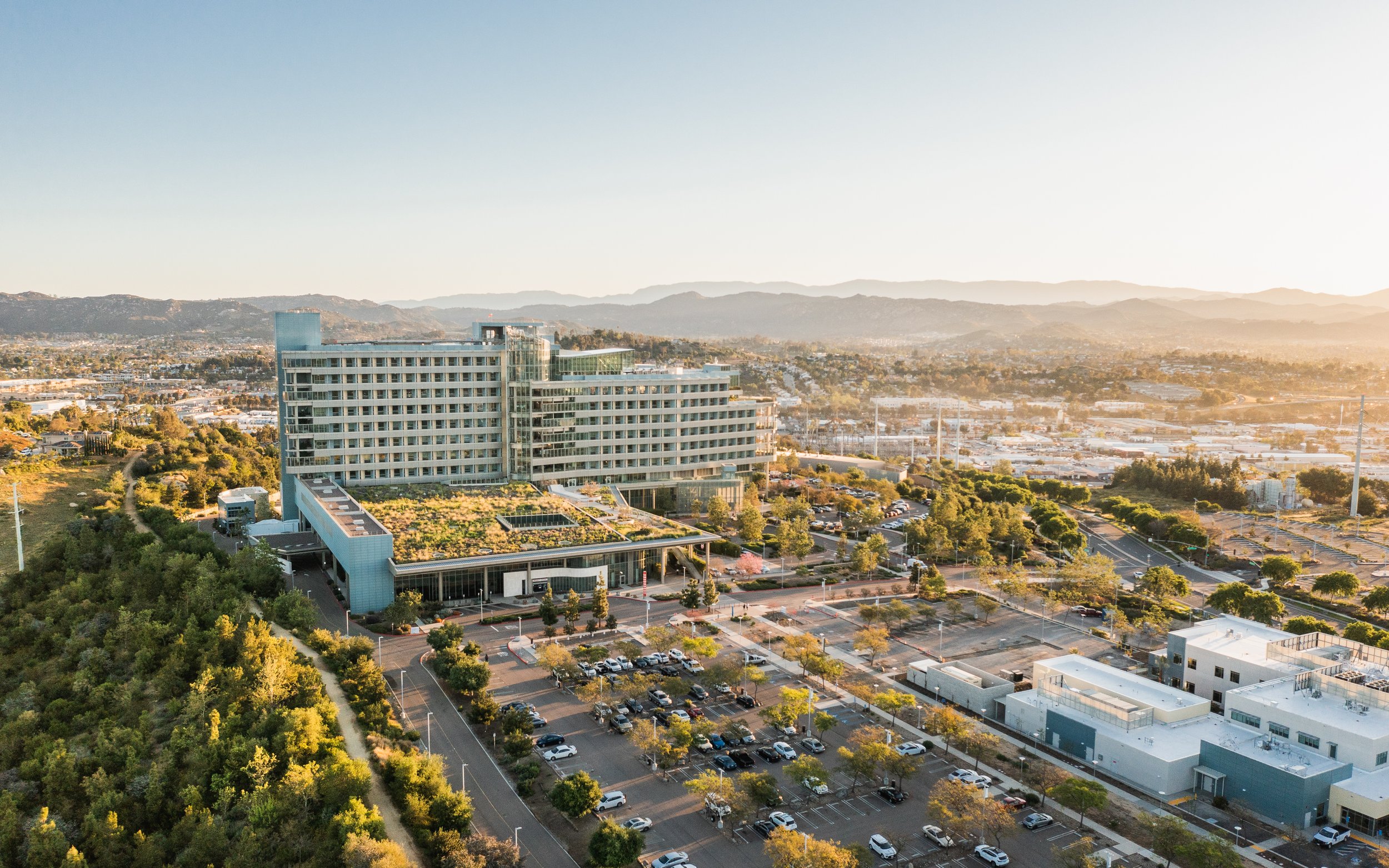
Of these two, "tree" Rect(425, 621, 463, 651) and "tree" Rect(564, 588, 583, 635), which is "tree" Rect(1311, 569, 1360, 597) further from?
"tree" Rect(425, 621, 463, 651)

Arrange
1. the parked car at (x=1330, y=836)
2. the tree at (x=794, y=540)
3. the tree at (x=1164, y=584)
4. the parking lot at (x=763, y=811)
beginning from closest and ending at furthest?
the parking lot at (x=763, y=811)
the parked car at (x=1330, y=836)
the tree at (x=1164, y=584)
the tree at (x=794, y=540)

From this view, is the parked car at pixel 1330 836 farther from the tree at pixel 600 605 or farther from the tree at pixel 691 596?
the tree at pixel 600 605

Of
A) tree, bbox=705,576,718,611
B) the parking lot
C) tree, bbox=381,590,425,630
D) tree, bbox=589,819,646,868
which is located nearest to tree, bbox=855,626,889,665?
the parking lot

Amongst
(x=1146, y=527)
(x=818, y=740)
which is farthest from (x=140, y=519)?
(x=1146, y=527)

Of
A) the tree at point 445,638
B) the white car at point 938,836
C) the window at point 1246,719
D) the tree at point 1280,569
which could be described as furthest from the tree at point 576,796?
the tree at point 1280,569

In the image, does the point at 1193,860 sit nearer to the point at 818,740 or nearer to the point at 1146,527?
the point at 818,740
